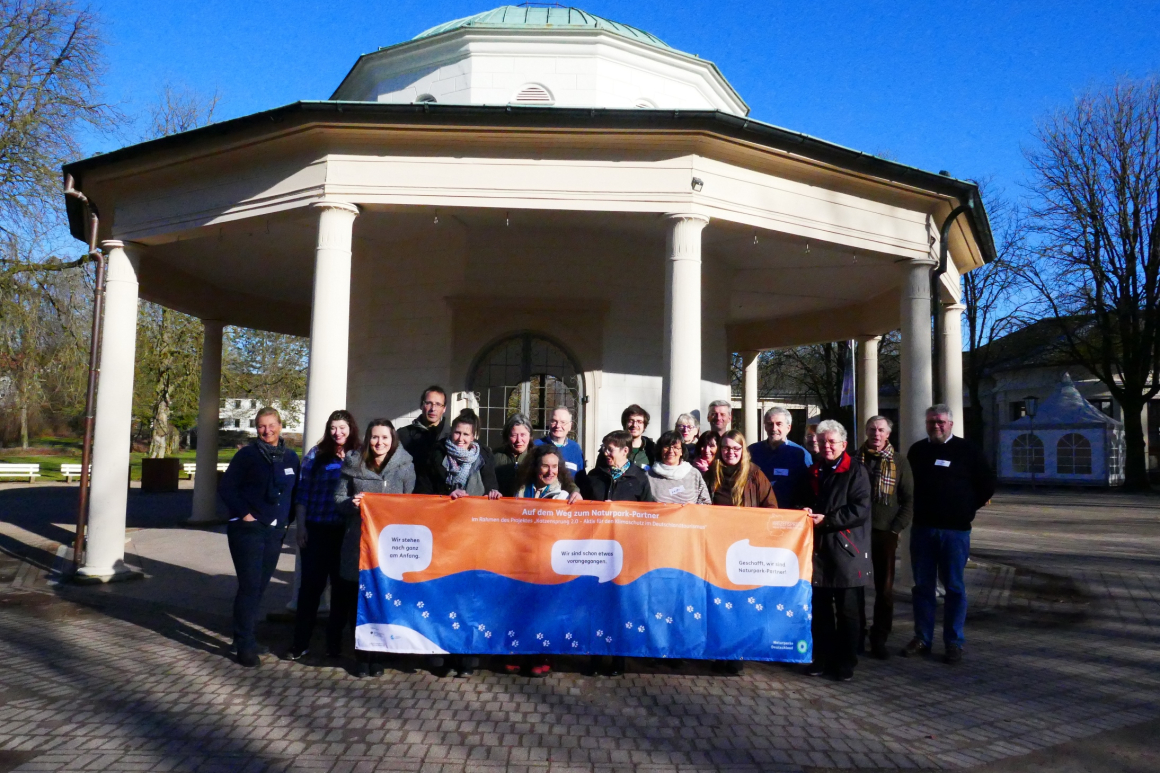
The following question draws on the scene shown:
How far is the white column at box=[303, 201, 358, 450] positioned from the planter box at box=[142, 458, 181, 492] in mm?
16339

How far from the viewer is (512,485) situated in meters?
5.91

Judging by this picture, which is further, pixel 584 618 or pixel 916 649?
pixel 916 649

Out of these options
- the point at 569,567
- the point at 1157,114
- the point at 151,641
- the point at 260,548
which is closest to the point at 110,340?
the point at 151,641

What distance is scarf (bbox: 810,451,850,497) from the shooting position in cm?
557

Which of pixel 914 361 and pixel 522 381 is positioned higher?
pixel 914 361

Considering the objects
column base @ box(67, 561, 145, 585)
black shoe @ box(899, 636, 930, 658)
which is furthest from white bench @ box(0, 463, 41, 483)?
black shoe @ box(899, 636, 930, 658)

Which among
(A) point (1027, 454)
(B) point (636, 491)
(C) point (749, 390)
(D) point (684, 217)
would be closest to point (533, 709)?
(B) point (636, 491)

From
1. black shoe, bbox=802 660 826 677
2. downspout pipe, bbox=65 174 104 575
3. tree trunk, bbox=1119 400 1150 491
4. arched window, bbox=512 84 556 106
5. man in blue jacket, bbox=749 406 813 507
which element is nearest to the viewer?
black shoe, bbox=802 660 826 677

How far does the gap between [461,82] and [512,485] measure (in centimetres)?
795

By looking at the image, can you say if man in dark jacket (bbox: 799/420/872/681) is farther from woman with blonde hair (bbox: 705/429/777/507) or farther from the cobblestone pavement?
woman with blonde hair (bbox: 705/429/777/507)

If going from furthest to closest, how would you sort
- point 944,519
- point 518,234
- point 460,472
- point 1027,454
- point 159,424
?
1. point 1027,454
2. point 159,424
3. point 518,234
4. point 944,519
5. point 460,472

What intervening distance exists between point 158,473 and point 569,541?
19564 mm

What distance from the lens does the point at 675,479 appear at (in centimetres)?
555

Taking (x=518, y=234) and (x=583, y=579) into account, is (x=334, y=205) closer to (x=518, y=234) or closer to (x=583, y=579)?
(x=518, y=234)
